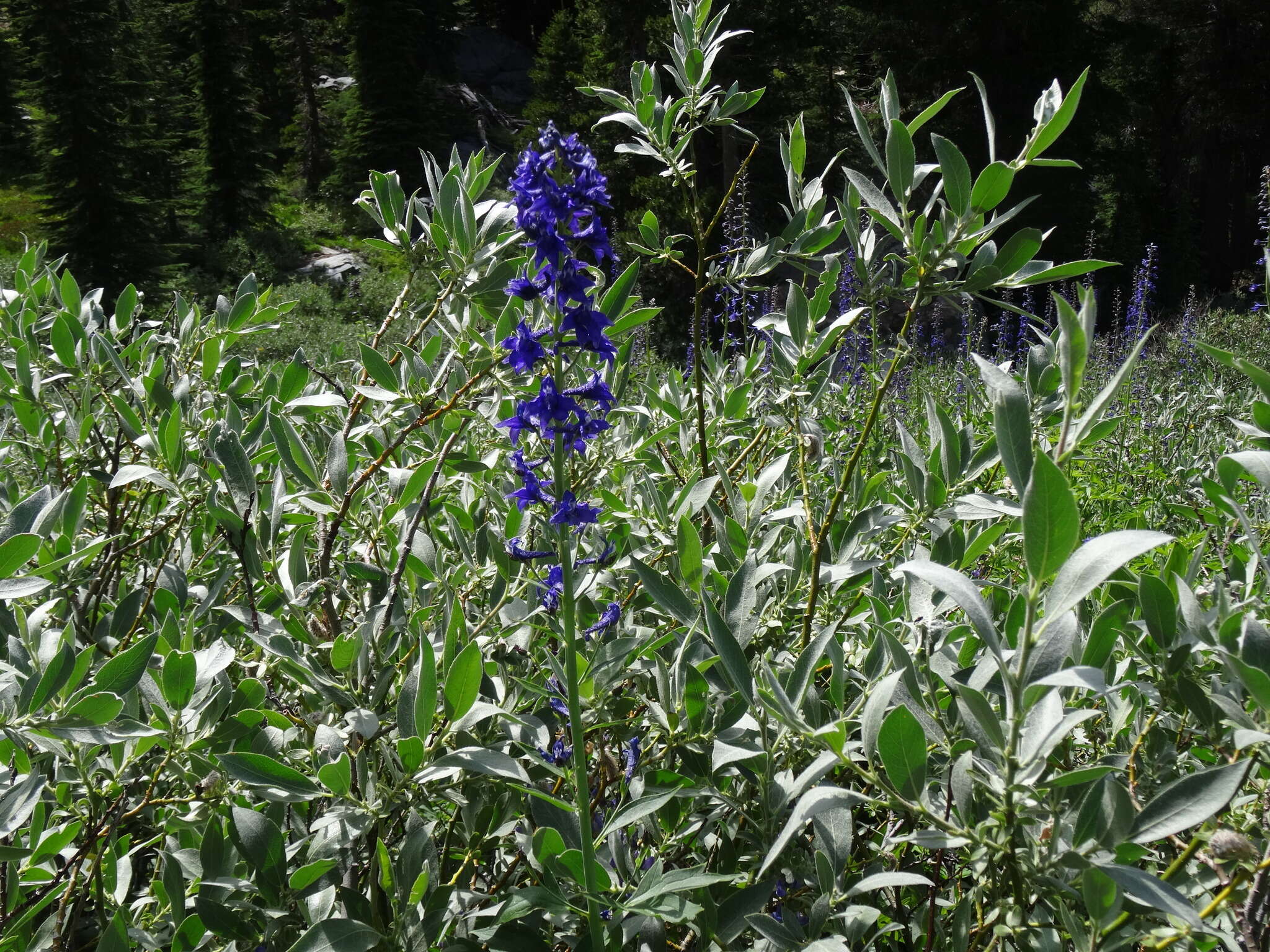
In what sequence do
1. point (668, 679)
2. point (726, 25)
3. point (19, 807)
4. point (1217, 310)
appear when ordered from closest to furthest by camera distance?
point (19, 807)
point (668, 679)
point (726, 25)
point (1217, 310)

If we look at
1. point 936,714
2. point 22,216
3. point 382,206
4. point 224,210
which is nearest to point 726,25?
point 382,206

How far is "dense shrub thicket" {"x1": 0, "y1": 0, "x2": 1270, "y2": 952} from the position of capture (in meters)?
0.77

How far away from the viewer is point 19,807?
2.85 feet

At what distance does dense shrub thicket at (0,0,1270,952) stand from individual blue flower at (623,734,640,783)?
0.01 meters

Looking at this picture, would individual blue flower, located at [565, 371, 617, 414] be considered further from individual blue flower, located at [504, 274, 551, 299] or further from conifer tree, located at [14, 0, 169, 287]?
conifer tree, located at [14, 0, 169, 287]

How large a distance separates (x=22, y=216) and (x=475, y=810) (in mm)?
35402

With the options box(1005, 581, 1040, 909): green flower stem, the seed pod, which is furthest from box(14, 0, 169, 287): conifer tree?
the seed pod

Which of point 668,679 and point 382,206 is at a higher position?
point 382,206

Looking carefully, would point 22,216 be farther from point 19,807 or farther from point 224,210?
point 19,807

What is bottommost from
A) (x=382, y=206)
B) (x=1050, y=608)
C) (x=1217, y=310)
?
(x=1217, y=310)

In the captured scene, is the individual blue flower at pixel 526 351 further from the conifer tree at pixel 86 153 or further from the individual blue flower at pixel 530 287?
the conifer tree at pixel 86 153

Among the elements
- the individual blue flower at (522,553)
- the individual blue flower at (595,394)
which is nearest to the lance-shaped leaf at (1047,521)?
the individual blue flower at (595,394)

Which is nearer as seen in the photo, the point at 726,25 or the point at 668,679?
the point at 668,679

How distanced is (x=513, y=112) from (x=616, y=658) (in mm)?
37390
